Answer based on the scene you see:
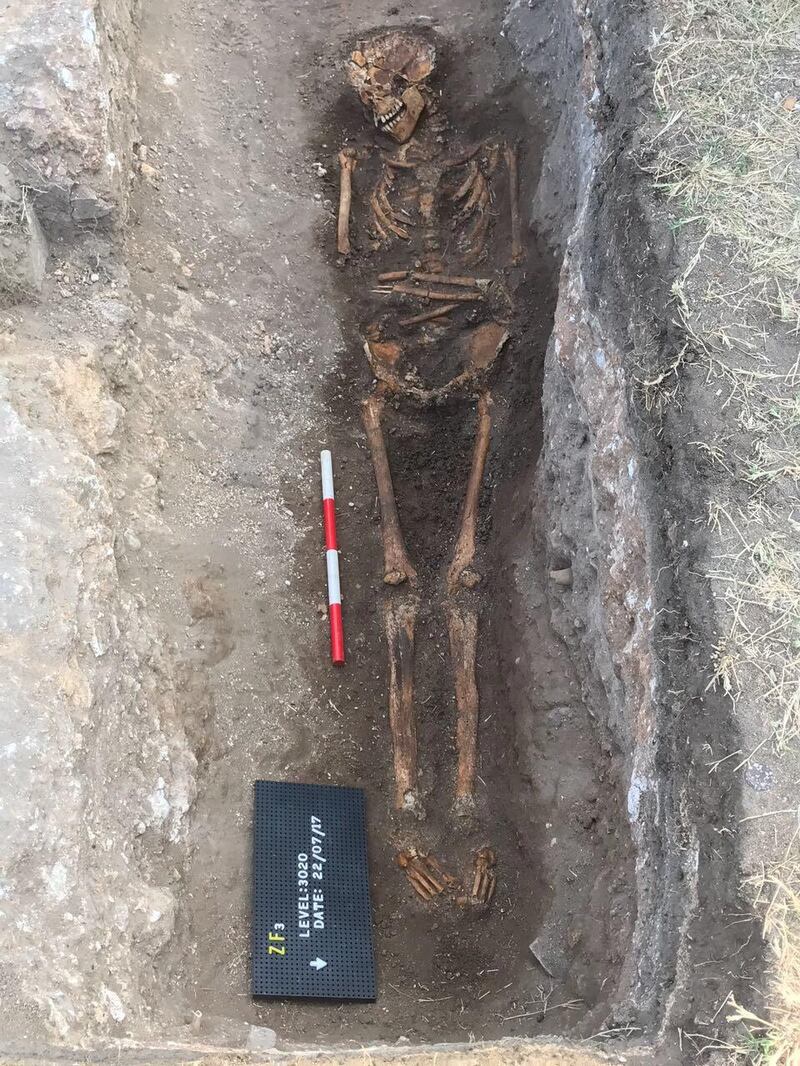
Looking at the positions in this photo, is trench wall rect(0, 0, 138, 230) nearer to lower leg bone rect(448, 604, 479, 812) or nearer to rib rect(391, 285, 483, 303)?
rib rect(391, 285, 483, 303)

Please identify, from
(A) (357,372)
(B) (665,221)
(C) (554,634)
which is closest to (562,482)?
(C) (554,634)

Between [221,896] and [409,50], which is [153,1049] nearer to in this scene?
[221,896]

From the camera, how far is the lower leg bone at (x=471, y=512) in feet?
16.1

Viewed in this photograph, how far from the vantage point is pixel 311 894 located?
390 centimetres

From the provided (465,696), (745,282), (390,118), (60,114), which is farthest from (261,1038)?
(390,118)

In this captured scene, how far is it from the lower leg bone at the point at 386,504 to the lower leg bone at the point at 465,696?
1.18 feet

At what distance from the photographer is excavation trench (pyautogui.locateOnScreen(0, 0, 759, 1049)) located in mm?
3439

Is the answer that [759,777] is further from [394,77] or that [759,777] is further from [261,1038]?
[394,77]

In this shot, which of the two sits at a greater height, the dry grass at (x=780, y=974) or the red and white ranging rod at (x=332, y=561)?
the red and white ranging rod at (x=332, y=561)

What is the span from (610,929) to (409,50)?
583cm

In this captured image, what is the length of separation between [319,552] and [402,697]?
38.3 inches

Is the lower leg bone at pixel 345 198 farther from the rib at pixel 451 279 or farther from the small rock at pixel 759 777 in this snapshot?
the small rock at pixel 759 777

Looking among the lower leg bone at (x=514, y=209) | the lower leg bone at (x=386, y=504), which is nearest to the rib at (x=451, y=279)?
the lower leg bone at (x=514, y=209)

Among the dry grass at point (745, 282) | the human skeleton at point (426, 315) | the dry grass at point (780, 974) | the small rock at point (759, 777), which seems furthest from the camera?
the human skeleton at point (426, 315)
